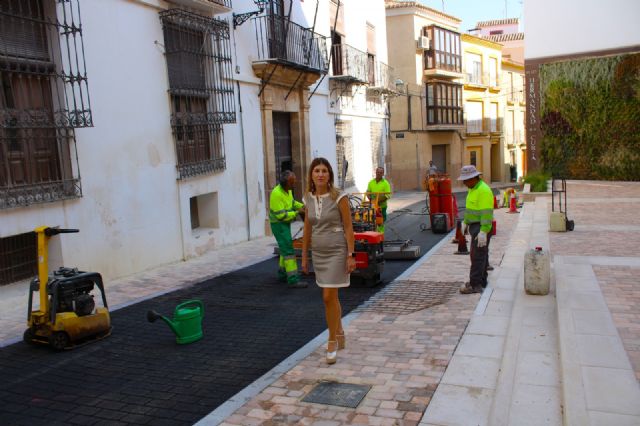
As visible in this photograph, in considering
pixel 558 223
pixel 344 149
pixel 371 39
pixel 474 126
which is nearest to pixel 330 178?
pixel 558 223

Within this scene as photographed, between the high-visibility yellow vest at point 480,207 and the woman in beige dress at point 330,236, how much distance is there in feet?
8.80

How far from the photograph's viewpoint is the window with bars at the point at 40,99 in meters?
7.64

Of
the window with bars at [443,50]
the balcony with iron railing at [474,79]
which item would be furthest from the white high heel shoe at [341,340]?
the balcony with iron railing at [474,79]

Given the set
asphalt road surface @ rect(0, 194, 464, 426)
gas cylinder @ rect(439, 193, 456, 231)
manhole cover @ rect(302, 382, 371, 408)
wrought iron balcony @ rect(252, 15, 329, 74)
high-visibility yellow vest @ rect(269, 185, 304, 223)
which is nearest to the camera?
manhole cover @ rect(302, 382, 371, 408)

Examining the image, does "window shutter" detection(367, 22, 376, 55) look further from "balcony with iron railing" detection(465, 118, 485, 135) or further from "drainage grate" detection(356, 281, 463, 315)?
"balcony with iron railing" detection(465, 118, 485, 135)

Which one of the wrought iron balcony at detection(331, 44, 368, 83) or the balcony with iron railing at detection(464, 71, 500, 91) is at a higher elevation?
the balcony with iron railing at detection(464, 71, 500, 91)

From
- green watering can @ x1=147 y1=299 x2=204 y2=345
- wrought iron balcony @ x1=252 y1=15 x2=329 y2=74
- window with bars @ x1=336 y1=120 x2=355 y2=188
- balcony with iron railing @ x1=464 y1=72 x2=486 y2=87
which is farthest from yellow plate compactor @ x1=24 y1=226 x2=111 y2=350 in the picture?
balcony with iron railing @ x1=464 y1=72 x2=486 y2=87

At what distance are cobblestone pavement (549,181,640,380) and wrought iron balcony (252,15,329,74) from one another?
757 cm

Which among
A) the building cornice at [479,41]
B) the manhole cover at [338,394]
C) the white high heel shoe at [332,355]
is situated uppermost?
the building cornice at [479,41]

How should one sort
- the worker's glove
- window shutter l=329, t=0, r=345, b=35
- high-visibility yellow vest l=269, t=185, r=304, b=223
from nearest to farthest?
the worker's glove → high-visibility yellow vest l=269, t=185, r=304, b=223 → window shutter l=329, t=0, r=345, b=35

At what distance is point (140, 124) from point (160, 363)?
5644 millimetres

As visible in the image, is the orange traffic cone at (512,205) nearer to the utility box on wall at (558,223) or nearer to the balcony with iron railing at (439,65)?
the utility box on wall at (558,223)

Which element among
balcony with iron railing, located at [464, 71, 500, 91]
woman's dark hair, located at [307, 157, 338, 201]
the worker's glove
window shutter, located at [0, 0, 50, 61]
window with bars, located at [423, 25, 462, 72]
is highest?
window with bars, located at [423, 25, 462, 72]

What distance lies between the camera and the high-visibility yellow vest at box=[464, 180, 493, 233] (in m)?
7.09
